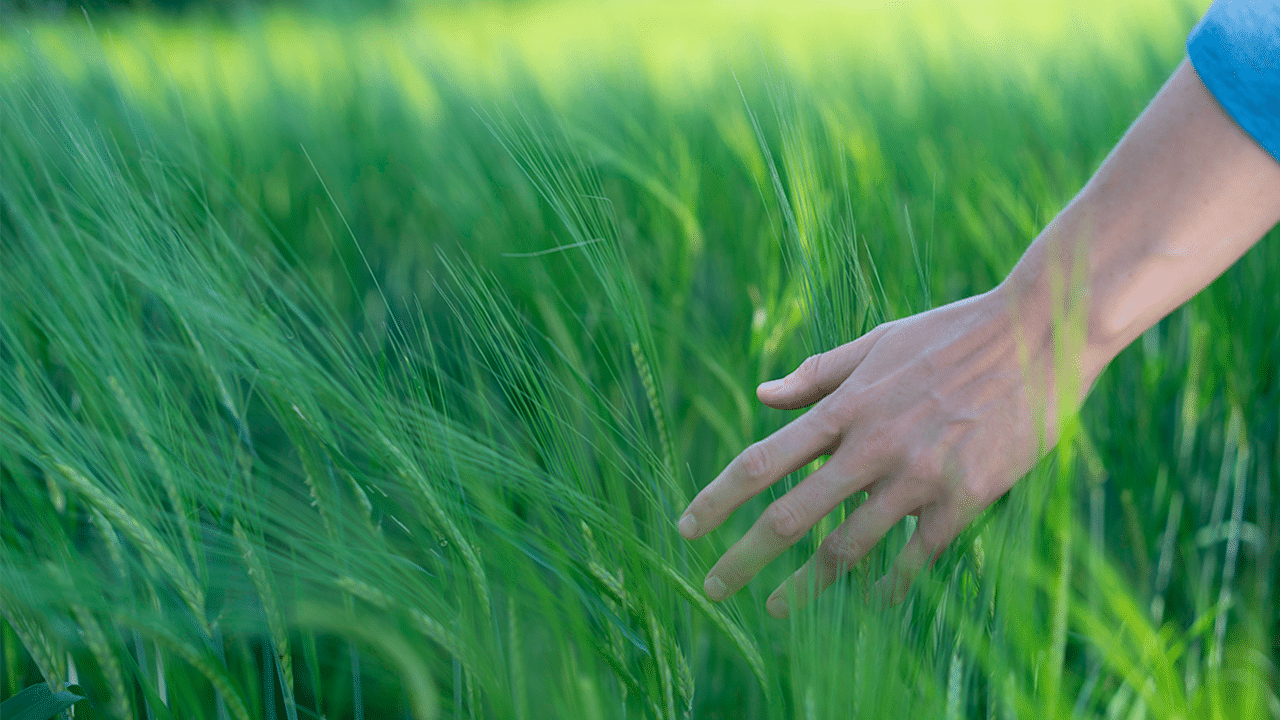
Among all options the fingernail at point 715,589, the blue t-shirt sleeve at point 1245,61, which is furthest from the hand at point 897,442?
the blue t-shirt sleeve at point 1245,61

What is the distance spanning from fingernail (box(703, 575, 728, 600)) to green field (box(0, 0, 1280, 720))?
0.01m

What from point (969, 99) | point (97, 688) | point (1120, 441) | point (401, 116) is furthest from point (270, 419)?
point (969, 99)

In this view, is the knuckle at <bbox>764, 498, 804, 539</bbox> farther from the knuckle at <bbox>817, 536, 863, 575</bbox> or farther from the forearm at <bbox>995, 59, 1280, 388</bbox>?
the forearm at <bbox>995, 59, 1280, 388</bbox>

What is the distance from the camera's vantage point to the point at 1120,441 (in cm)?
60

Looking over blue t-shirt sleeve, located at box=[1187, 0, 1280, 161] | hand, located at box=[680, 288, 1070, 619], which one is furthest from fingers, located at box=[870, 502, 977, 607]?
blue t-shirt sleeve, located at box=[1187, 0, 1280, 161]

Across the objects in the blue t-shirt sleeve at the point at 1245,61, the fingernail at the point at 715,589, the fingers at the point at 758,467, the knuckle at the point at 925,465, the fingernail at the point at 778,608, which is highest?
the blue t-shirt sleeve at the point at 1245,61

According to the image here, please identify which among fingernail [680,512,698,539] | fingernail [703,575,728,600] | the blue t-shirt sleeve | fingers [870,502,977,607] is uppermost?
the blue t-shirt sleeve

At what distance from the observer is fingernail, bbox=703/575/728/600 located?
1.17 ft

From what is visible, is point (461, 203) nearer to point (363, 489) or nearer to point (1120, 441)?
point (363, 489)

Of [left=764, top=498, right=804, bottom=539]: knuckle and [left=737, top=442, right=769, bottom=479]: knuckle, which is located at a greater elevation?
[left=737, top=442, right=769, bottom=479]: knuckle

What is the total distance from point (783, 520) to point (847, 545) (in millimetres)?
30

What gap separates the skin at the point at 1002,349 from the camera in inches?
14.7

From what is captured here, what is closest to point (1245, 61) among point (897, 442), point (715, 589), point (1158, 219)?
point (1158, 219)

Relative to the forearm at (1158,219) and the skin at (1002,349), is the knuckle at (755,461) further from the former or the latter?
the forearm at (1158,219)
